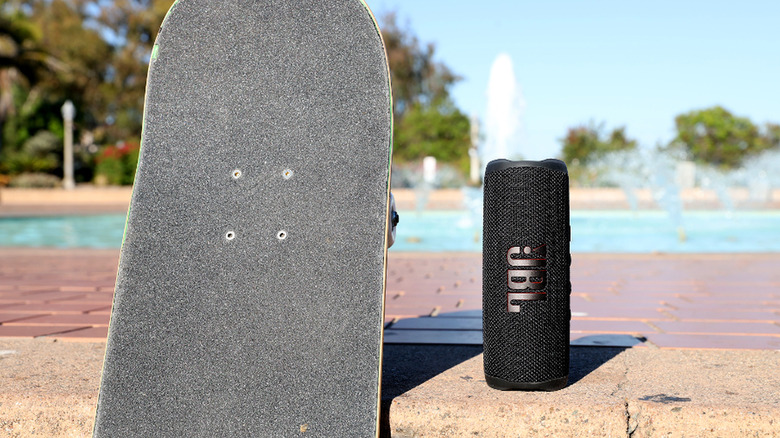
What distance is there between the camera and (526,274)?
5.34ft

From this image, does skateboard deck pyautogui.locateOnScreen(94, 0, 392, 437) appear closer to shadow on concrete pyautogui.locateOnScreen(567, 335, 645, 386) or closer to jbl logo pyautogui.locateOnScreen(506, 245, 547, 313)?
jbl logo pyautogui.locateOnScreen(506, 245, 547, 313)

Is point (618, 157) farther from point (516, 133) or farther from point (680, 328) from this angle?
point (680, 328)

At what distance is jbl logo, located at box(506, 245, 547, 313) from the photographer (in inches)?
64.1

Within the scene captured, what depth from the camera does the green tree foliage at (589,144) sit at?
2934 centimetres

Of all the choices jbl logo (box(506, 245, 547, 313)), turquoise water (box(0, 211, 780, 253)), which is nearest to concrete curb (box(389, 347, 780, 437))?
jbl logo (box(506, 245, 547, 313))

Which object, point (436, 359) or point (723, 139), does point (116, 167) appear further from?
point (723, 139)

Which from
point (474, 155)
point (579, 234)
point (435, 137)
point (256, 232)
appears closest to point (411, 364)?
point (256, 232)

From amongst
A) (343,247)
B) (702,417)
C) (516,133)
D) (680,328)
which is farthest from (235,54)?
(516,133)

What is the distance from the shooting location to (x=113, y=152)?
2512cm

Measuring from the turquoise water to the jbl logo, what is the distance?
582 cm

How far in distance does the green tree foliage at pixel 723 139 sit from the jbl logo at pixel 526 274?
40.8m

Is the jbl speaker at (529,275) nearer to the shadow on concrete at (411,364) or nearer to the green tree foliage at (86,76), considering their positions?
the shadow on concrete at (411,364)

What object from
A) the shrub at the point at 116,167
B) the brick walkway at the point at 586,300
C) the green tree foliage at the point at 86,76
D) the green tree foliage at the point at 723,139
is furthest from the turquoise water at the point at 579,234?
the green tree foliage at the point at 723,139

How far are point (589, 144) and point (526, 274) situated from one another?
98.2 feet
